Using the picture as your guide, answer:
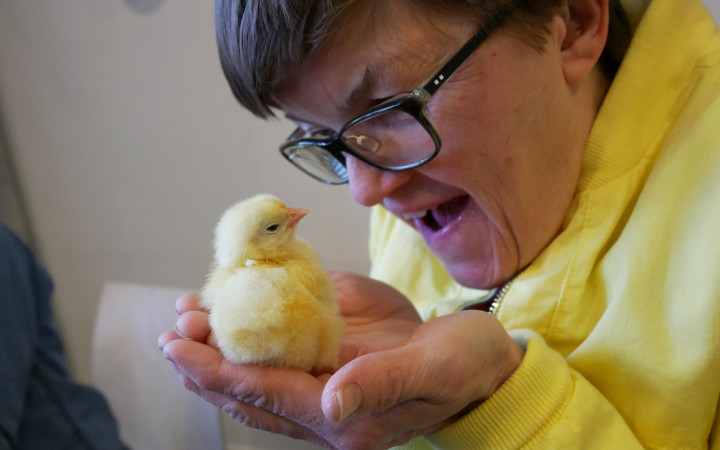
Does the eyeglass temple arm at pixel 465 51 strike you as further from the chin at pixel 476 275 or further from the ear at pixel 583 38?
the chin at pixel 476 275

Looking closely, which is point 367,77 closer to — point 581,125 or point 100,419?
point 581,125

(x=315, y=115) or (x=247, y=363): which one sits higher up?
(x=315, y=115)

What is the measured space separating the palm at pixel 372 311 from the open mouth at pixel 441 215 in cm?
12

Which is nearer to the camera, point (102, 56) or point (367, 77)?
point (367, 77)

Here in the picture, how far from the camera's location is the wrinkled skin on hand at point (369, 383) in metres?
0.51

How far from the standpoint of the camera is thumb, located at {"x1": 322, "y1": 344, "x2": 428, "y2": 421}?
1.57 ft

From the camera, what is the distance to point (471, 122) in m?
0.74

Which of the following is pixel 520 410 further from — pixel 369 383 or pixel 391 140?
pixel 391 140

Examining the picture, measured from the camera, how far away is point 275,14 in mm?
688

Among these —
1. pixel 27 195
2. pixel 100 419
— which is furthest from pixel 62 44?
pixel 100 419

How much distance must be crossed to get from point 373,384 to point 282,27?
0.45 metres

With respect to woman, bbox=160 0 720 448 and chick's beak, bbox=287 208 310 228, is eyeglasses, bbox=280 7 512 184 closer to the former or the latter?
woman, bbox=160 0 720 448

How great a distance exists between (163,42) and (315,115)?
991 mm

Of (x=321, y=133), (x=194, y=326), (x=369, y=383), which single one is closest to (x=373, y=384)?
(x=369, y=383)
